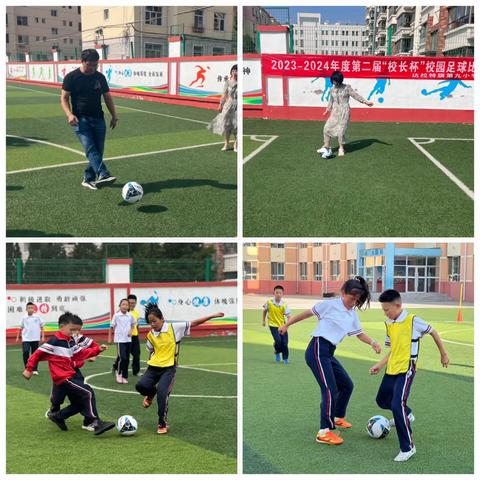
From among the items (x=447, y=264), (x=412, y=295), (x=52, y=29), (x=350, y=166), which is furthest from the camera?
(x=52, y=29)

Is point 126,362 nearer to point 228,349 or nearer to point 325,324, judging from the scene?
point 325,324

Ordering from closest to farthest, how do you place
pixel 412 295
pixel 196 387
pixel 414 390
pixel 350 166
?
pixel 414 390, pixel 196 387, pixel 350 166, pixel 412 295

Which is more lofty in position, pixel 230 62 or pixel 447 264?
pixel 230 62

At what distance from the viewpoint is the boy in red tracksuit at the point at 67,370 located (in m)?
5.36

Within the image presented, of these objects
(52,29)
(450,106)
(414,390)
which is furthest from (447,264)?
(52,29)

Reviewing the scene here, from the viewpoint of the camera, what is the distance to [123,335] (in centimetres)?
802

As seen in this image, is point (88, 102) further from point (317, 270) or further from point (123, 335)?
point (317, 270)

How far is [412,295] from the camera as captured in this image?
56.6 ft

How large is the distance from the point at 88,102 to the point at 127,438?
4405 mm

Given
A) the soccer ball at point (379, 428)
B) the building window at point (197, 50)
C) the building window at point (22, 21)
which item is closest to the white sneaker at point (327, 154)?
the soccer ball at point (379, 428)

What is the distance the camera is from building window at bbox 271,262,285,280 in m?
15.4

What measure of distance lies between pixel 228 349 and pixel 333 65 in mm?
7935

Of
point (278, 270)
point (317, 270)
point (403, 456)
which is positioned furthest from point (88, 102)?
point (278, 270)

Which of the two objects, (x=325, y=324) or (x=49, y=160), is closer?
(x=325, y=324)
